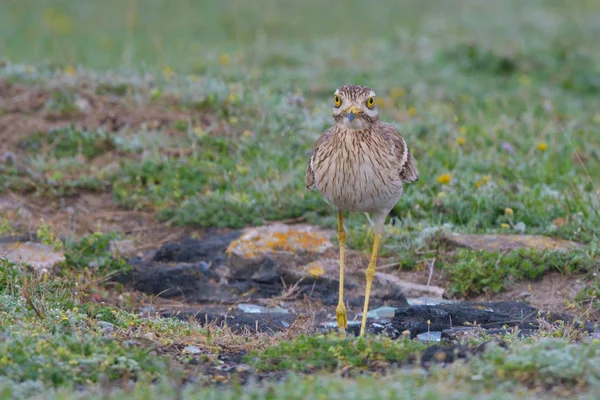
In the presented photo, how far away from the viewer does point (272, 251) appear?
7.96m

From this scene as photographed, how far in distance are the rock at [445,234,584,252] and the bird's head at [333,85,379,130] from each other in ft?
6.42

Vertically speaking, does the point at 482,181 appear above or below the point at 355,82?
below

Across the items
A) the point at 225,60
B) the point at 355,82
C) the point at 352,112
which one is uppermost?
the point at 225,60

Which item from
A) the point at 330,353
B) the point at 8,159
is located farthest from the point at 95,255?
the point at 330,353

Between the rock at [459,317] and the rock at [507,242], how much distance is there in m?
0.88

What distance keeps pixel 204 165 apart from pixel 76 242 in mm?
1874

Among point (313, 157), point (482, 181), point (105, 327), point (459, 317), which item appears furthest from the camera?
point (482, 181)

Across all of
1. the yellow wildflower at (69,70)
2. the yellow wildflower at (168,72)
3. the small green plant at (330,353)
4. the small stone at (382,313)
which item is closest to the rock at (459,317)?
the small stone at (382,313)

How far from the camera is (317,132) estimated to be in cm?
998

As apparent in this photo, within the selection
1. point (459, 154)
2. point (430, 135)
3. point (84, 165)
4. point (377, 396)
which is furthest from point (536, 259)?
point (84, 165)

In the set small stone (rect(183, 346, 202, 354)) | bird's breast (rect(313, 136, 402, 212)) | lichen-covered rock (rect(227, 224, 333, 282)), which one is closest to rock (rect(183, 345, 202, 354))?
small stone (rect(183, 346, 202, 354))

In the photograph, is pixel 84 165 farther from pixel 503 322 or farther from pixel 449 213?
pixel 503 322

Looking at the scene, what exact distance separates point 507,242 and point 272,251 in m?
2.06

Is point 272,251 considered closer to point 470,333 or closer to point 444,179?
point 444,179
